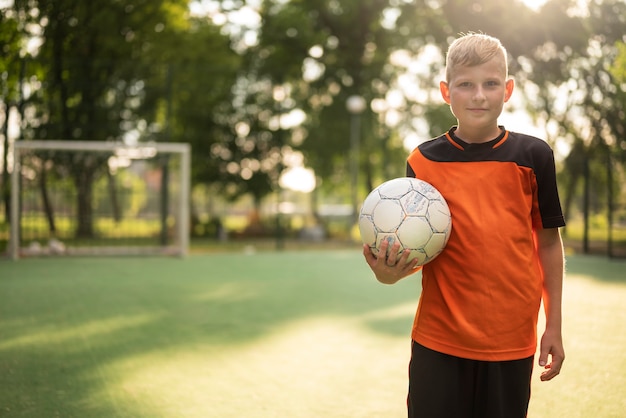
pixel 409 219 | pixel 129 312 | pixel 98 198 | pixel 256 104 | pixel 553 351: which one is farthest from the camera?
pixel 256 104

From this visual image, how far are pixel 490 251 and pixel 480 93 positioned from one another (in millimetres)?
495

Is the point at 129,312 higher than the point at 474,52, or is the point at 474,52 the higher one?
the point at 474,52

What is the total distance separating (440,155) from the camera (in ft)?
6.86

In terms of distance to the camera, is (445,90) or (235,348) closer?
(445,90)

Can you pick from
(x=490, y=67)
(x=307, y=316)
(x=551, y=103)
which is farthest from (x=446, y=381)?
(x=551, y=103)

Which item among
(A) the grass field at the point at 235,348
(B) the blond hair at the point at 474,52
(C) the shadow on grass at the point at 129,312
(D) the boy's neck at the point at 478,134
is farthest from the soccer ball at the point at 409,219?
(C) the shadow on grass at the point at 129,312

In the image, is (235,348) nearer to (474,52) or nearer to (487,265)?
(487,265)

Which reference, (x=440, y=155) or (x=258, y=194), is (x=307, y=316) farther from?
(x=258, y=194)

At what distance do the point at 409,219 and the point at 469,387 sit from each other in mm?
584

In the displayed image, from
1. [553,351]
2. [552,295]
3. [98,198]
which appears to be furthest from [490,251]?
[98,198]

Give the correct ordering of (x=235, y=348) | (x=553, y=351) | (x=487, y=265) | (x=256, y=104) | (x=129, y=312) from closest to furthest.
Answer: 1. (x=487, y=265)
2. (x=553, y=351)
3. (x=235, y=348)
4. (x=129, y=312)
5. (x=256, y=104)

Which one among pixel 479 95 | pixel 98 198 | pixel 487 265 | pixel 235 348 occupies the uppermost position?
pixel 479 95

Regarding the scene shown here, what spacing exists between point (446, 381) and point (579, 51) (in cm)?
1752

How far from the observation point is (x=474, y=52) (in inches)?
76.9
